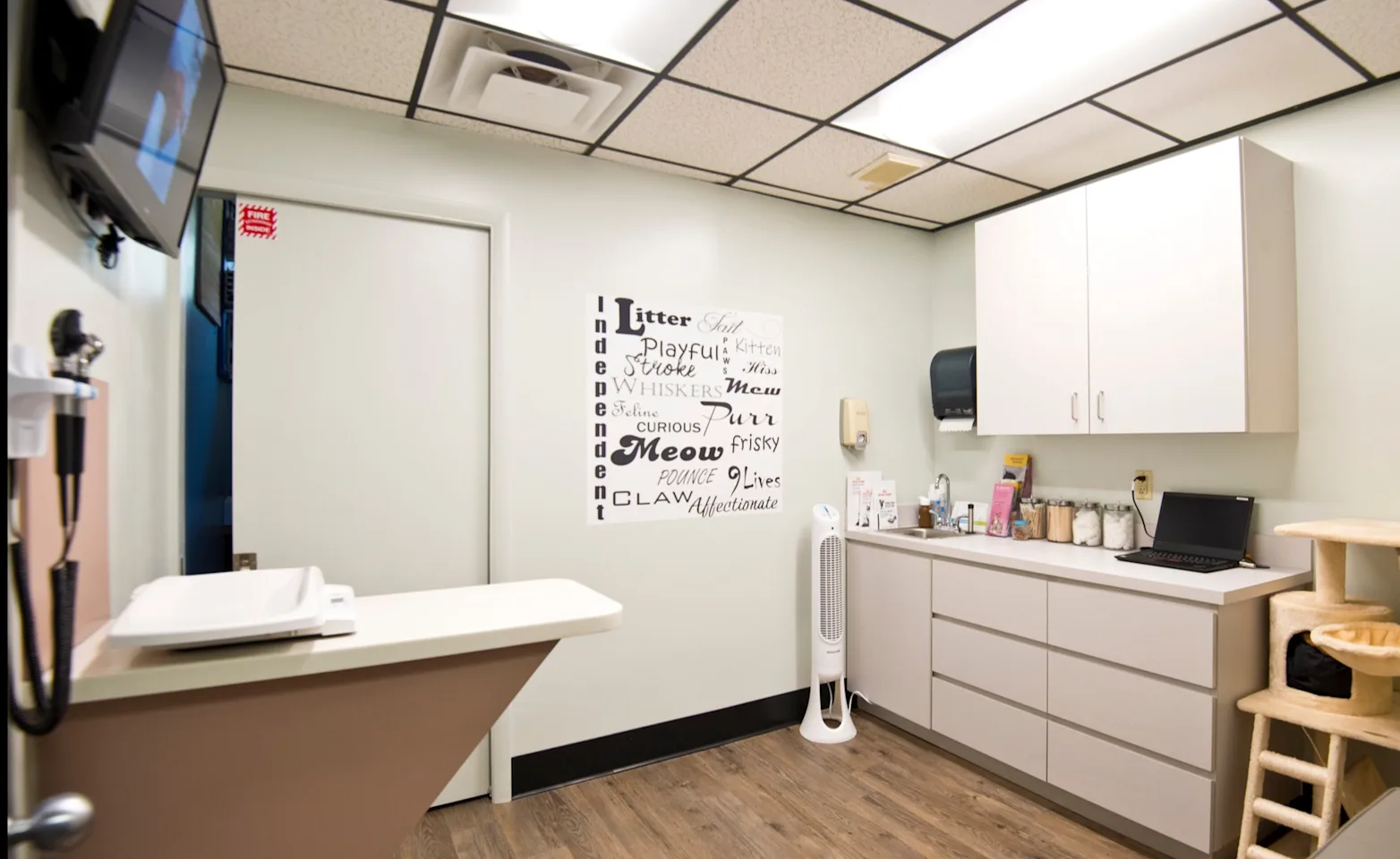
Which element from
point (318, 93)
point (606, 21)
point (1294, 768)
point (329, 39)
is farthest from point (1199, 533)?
point (318, 93)

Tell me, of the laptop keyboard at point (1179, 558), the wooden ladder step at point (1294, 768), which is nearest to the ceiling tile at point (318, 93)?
the laptop keyboard at point (1179, 558)

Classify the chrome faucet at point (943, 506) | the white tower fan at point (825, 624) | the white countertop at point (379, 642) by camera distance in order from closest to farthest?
1. the white countertop at point (379, 642)
2. the white tower fan at point (825, 624)
3. the chrome faucet at point (943, 506)

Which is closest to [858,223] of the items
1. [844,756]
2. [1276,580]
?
[1276,580]

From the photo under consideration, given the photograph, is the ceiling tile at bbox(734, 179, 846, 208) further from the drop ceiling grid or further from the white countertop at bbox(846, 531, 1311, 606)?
the white countertop at bbox(846, 531, 1311, 606)

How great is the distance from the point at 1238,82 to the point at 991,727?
7.80 feet

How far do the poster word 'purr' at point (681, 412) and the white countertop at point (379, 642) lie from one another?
1489mm

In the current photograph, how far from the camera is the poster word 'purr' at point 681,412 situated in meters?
2.81

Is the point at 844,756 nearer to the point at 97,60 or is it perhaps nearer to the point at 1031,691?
the point at 1031,691

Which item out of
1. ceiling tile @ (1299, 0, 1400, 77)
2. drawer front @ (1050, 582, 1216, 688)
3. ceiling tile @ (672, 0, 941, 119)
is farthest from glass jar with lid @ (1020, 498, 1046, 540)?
ceiling tile @ (672, 0, 941, 119)

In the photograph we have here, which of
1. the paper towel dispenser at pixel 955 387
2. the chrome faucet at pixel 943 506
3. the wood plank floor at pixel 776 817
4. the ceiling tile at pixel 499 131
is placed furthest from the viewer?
the chrome faucet at pixel 943 506

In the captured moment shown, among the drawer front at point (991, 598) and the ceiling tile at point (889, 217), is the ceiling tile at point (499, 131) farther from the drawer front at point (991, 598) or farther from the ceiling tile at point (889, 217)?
the drawer front at point (991, 598)

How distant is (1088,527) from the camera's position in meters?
2.96

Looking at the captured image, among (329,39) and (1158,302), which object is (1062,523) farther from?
(329,39)

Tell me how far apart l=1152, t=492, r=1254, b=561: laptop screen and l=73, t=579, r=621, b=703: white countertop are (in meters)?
2.43
